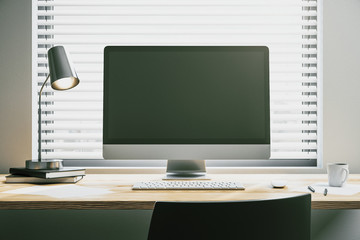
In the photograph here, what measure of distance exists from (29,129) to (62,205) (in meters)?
0.90

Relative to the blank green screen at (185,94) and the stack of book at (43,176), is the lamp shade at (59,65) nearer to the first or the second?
the blank green screen at (185,94)

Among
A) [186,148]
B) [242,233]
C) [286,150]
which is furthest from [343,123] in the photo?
[242,233]

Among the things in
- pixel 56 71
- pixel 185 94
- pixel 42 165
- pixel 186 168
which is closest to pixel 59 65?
pixel 56 71

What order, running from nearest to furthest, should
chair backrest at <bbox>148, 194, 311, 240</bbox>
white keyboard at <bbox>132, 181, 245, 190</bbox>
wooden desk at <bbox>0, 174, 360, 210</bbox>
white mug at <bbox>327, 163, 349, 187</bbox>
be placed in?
chair backrest at <bbox>148, 194, 311, 240</bbox> → wooden desk at <bbox>0, 174, 360, 210</bbox> → white keyboard at <bbox>132, 181, 245, 190</bbox> → white mug at <bbox>327, 163, 349, 187</bbox>

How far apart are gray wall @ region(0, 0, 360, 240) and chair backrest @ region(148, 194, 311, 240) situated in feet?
3.47

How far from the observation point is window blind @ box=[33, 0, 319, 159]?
5.61 ft

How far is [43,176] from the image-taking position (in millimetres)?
1179

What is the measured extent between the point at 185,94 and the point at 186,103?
0.04 metres

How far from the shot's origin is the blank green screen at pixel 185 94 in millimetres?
1276

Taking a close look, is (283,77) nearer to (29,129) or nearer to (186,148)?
(186,148)

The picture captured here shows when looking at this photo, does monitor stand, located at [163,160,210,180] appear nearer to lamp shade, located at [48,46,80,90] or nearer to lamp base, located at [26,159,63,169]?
lamp base, located at [26,159,63,169]

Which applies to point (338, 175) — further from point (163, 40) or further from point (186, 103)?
point (163, 40)

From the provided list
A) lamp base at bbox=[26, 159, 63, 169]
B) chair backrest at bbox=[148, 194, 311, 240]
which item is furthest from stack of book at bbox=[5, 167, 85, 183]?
chair backrest at bbox=[148, 194, 311, 240]

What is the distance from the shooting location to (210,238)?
0.59 m
